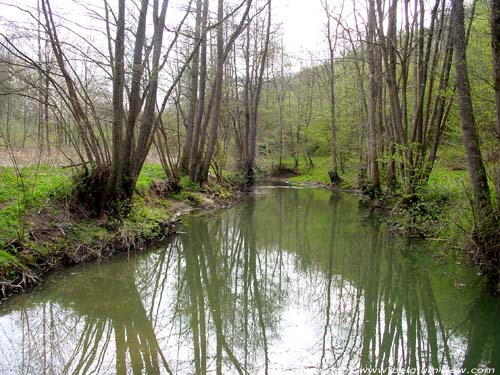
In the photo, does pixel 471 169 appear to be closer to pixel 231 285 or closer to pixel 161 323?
pixel 231 285

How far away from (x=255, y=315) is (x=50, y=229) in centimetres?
382

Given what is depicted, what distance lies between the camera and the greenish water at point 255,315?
4.14 meters

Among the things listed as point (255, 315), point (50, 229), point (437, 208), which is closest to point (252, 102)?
point (437, 208)

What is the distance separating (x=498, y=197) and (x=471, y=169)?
0.65 metres

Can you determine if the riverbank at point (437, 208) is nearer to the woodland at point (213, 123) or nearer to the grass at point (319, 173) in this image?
the woodland at point (213, 123)

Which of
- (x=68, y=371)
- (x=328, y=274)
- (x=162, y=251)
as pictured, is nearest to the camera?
(x=68, y=371)

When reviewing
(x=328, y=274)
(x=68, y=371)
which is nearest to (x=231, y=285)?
(x=328, y=274)

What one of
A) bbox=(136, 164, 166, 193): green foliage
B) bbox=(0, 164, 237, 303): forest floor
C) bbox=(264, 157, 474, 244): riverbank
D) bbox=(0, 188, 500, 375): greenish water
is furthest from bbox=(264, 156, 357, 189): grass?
bbox=(0, 164, 237, 303): forest floor

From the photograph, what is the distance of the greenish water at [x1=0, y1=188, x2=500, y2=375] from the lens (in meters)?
4.14

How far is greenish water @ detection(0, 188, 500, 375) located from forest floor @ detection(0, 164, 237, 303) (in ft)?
1.00

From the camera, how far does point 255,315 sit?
5.43 m

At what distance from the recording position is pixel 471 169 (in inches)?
229

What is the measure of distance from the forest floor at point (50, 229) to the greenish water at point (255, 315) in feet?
1.00

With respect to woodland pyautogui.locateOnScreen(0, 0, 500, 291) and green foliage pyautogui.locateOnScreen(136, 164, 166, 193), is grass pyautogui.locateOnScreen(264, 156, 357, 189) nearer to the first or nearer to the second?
woodland pyautogui.locateOnScreen(0, 0, 500, 291)
